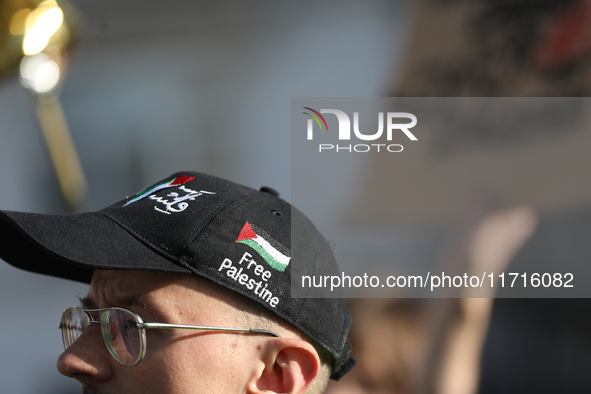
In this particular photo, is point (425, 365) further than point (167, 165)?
No

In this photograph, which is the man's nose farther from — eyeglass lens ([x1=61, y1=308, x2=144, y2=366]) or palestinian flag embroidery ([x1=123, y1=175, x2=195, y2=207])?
palestinian flag embroidery ([x1=123, y1=175, x2=195, y2=207])

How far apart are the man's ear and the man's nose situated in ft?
1.08

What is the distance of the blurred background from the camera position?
5.94ft

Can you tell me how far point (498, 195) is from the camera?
A: 1740 millimetres

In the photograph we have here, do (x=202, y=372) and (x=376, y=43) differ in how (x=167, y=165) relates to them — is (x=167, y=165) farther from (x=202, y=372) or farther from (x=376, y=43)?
(x=202, y=372)

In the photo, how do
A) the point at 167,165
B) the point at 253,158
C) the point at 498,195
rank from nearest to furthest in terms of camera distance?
the point at 498,195 < the point at 253,158 < the point at 167,165

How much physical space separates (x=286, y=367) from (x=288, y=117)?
7.70 ft

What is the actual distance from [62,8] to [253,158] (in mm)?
1440

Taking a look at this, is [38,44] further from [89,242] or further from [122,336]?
[122,336]

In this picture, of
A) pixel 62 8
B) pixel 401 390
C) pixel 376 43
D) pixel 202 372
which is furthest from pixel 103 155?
pixel 202 372

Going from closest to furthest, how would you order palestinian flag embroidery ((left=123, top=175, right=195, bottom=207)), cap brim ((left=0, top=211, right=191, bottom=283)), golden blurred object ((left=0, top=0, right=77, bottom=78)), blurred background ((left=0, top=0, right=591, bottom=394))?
cap brim ((left=0, top=211, right=191, bottom=283)), palestinian flag embroidery ((left=123, top=175, right=195, bottom=207)), blurred background ((left=0, top=0, right=591, bottom=394)), golden blurred object ((left=0, top=0, right=77, bottom=78))

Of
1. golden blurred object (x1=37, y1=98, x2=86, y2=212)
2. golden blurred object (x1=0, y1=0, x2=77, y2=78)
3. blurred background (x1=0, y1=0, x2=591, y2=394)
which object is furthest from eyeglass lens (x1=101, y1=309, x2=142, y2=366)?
golden blurred object (x1=37, y1=98, x2=86, y2=212)

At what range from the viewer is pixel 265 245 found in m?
1.26

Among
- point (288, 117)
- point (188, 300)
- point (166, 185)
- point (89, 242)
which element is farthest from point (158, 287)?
point (288, 117)
